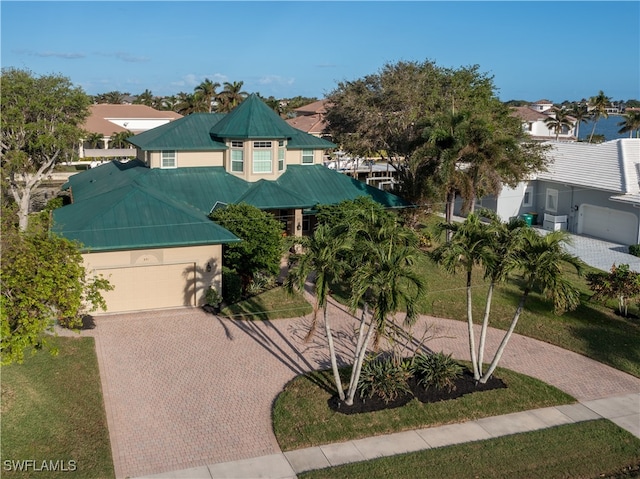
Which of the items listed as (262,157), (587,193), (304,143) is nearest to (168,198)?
(262,157)

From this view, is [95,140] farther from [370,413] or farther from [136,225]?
[370,413]

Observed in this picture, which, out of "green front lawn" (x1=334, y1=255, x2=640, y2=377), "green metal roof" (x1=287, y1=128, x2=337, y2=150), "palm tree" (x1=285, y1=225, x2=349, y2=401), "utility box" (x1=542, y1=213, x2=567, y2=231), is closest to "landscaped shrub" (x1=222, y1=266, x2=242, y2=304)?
"green front lawn" (x1=334, y1=255, x2=640, y2=377)

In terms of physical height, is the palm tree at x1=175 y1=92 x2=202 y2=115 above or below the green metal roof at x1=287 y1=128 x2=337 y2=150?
above

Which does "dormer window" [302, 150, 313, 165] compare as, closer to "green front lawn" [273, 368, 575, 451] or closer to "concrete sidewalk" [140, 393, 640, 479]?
"green front lawn" [273, 368, 575, 451]

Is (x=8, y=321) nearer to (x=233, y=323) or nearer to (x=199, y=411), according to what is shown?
(x=199, y=411)

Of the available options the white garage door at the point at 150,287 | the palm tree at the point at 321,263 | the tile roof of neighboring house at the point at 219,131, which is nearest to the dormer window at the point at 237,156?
the tile roof of neighboring house at the point at 219,131

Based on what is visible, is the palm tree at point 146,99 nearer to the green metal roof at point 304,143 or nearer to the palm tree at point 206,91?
the palm tree at point 206,91
